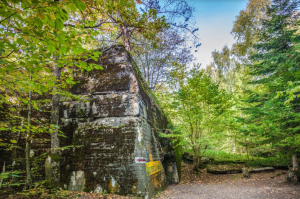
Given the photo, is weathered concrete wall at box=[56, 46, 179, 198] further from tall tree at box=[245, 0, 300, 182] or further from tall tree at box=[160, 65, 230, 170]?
tall tree at box=[245, 0, 300, 182]

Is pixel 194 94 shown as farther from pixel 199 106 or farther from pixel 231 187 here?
pixel 231 187

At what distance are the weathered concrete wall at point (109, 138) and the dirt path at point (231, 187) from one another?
48.8 inches

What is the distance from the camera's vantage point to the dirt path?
5.56 meters

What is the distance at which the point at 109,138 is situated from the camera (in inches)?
187

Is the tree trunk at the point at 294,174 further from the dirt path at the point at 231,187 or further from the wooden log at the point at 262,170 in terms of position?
the wooden log at the point at 262,170

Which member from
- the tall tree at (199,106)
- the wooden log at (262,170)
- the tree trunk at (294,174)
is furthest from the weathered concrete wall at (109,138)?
the wooden log at (262,170)

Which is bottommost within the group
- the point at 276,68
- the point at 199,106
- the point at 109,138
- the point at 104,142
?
the point at 104,142

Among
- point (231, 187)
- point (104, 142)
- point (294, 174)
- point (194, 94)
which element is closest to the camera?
point (104, 142)

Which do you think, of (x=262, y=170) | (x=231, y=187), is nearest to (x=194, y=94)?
(x=231, y=187)

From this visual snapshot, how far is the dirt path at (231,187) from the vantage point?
18.2 ft

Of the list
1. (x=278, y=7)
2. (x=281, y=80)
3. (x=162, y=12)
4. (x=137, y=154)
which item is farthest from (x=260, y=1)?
(x=137, y=154)

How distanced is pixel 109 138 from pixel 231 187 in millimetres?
6198

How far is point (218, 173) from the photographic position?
9578mm

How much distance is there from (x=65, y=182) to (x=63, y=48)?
437 centimetres
